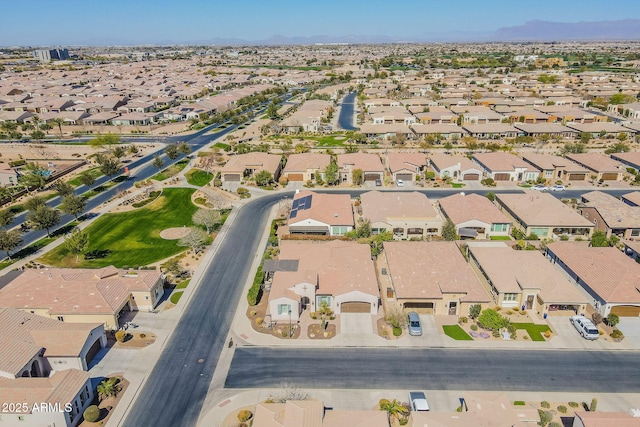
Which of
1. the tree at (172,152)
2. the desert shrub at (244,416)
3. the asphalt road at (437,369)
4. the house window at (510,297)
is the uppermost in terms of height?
the tree at (172,152)

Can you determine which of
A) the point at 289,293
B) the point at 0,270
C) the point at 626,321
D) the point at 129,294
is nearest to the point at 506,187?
the point at 626,321

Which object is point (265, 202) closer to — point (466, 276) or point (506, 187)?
point (466, 276)

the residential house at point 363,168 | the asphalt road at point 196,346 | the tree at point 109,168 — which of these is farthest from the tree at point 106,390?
the residential house at point 363,168

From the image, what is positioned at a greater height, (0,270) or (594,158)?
(594,158)

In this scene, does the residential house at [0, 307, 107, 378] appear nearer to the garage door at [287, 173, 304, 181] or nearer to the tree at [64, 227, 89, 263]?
the tree at [64, 227, 89, 263]

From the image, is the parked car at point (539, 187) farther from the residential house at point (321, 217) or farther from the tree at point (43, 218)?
the tree at point (43, 218)

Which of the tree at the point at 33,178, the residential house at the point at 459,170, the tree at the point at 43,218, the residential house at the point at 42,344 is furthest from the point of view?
the residential house at the point at 459,170
